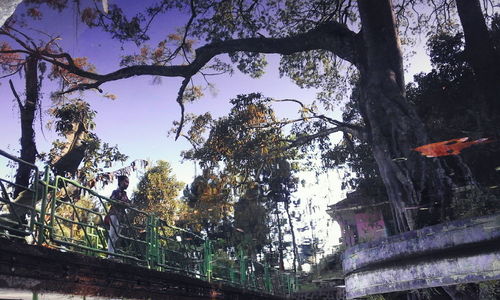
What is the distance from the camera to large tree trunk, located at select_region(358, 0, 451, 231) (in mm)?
7853

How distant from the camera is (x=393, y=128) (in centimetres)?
Answer: 879

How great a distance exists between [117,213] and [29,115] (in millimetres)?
5492

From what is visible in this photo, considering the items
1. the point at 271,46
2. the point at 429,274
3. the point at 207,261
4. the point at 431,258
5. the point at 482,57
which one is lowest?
the point at 429,274

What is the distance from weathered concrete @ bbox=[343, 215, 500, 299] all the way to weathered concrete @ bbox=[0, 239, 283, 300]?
3335 mm

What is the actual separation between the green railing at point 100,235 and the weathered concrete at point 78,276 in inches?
9.2

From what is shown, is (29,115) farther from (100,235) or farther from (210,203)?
(210,203)

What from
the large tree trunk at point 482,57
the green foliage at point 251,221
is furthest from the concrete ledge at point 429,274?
the green foliage at point 251,221

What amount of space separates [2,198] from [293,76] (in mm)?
13990

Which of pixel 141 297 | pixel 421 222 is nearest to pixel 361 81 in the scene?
pixel 421 222

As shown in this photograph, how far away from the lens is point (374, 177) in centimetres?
1611

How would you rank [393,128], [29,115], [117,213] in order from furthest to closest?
1. [29,115]
2. [393,128]
3. [117,213]

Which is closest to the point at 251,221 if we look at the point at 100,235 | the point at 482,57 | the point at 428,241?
the point at 482,57

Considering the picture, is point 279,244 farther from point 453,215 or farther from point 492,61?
point 453,215

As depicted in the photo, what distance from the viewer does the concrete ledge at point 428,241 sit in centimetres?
265
